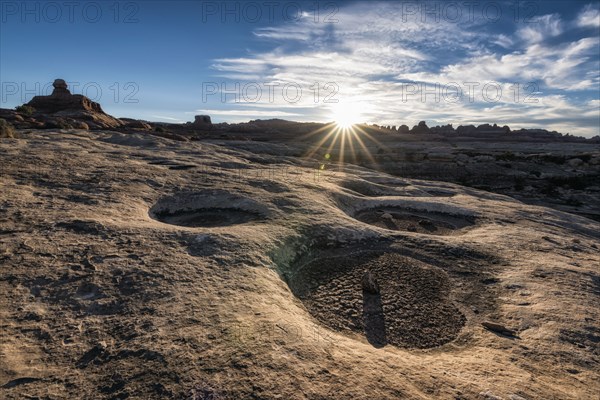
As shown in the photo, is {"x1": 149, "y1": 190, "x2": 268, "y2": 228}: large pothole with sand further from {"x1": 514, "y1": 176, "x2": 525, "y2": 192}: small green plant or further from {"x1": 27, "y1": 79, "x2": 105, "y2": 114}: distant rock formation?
{"x1": 27, "y1": 79, "x2": 105, "y2": 114}: distant rock formation

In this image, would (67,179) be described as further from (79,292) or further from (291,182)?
(291,182)

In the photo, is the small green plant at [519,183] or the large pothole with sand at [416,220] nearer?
the large pothole with sand at [416,220]

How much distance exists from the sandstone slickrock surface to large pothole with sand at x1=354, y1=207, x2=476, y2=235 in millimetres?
530

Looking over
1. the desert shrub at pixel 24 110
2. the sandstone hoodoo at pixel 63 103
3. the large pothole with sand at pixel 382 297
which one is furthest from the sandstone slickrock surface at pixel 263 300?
the sandstone hoodoo at pixel 63 103

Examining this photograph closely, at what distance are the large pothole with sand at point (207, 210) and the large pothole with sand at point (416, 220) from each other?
13.4ft

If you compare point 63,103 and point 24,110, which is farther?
point 63,103

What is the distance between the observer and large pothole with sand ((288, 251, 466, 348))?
515 centimetres

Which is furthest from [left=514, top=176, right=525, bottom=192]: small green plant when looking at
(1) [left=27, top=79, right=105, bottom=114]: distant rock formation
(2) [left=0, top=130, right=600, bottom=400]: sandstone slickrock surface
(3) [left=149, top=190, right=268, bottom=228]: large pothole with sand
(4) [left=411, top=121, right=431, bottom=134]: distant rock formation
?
(4) [left=411, top=121, right=431, bottom=134]: distant rock formation

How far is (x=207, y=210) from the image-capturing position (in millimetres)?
9797

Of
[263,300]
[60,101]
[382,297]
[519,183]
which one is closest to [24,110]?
[60,101]

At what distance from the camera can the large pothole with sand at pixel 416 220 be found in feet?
35.8

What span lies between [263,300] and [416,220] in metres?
8.50

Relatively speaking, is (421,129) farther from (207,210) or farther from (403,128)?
(207,210)

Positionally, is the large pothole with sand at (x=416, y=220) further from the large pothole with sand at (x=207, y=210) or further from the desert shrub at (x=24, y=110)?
the desert shrub at (x=24, y=110)
